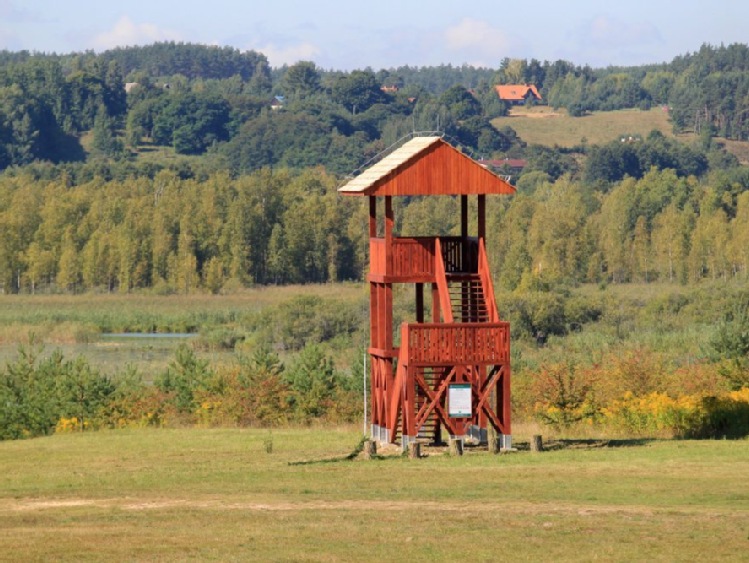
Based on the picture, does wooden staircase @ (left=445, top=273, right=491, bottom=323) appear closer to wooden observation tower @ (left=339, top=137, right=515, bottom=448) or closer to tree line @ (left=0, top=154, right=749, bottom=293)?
wooden observation tower @ (left=339, top=137, right=515, bottom=448)

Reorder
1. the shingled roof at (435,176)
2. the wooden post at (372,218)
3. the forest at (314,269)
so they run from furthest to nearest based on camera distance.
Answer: the forest at (314,269) → the wooden post at (372,218) → the shingled roof at (435,176)

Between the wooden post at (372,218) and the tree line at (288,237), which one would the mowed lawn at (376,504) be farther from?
the tree line at (288,237)

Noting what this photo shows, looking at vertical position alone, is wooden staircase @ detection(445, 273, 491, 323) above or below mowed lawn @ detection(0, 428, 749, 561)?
above

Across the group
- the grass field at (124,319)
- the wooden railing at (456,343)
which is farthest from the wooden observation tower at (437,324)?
the grass field at (124,319)

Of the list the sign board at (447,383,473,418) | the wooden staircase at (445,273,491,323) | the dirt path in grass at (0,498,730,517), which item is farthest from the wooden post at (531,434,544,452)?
the dirt path in grass at (0,498,730,517)

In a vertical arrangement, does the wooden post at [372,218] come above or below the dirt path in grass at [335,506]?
above

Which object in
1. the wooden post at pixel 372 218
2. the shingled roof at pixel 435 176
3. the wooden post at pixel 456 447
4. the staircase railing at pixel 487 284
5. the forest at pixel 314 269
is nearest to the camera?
the wooden post at pixel 456 447

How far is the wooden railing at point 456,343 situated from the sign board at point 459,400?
0.45 metres

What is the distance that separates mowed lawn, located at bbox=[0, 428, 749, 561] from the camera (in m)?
21.4

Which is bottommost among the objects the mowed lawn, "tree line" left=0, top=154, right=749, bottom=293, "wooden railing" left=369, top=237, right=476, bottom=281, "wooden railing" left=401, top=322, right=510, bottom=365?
the mowed lawn

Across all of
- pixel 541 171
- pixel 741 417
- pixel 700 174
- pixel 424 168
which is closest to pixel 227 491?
pixel 424 168

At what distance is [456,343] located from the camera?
32.3 meters

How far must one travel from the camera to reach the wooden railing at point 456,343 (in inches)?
1271

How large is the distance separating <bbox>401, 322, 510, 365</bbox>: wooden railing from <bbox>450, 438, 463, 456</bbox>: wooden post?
142 centimetres
